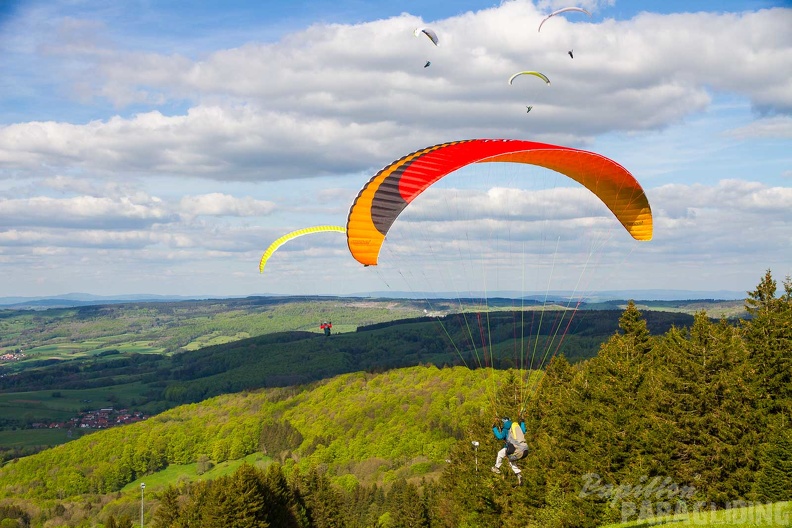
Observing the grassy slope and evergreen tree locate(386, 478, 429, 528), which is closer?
evergreen tree locate(386, 478, 429, 528)

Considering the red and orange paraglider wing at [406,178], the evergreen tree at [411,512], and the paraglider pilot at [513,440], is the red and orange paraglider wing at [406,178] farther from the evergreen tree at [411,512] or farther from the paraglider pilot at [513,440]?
the evergreen tree at [411,512]

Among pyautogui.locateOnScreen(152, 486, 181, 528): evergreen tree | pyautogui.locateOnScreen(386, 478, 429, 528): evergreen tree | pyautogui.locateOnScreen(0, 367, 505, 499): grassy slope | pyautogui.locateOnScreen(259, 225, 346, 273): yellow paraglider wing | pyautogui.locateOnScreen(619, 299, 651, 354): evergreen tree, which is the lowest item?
pyautogui.locateOnScreen(0, 367, 505, 499): grassy slope

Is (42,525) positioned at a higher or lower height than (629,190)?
lower

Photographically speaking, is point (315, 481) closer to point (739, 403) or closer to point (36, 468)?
point (739, 403)

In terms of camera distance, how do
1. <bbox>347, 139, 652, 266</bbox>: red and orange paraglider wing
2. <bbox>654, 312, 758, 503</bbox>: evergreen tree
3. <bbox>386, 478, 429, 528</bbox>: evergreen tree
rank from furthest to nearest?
<bbox>386, 478, 429, 528</bbox>: evergreen tree → <bbox>654, 312, 758, 503</bbox>: evergreen tree → <bbox>347, 139, 652, 266</bbox>: red and orange paraglider wing

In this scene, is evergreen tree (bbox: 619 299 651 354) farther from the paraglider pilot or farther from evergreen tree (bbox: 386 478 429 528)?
evergreen tree (bbox: 386 478 429 528)

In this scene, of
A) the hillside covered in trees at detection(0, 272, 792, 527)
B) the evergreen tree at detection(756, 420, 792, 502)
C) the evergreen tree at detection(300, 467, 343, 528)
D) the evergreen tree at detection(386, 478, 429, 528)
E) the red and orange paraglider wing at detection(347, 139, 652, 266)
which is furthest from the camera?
the evergreen tree at detection(386, 478, 429, 528)

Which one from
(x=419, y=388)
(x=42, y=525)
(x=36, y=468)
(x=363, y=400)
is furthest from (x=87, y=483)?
(x=419, y=388)

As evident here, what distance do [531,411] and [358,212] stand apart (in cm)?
2291

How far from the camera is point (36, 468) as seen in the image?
495ft

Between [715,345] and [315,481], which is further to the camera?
[315,481]

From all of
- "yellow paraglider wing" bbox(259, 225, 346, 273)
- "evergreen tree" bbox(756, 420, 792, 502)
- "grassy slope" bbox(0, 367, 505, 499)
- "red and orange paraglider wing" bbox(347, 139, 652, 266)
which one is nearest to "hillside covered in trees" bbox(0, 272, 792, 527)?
"evergreen tree" bbox(756, 420, 792, 502)

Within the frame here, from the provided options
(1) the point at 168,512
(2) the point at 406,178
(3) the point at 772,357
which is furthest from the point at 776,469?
(1) the point at 168,512

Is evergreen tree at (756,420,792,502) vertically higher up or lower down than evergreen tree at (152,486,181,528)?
higher up
